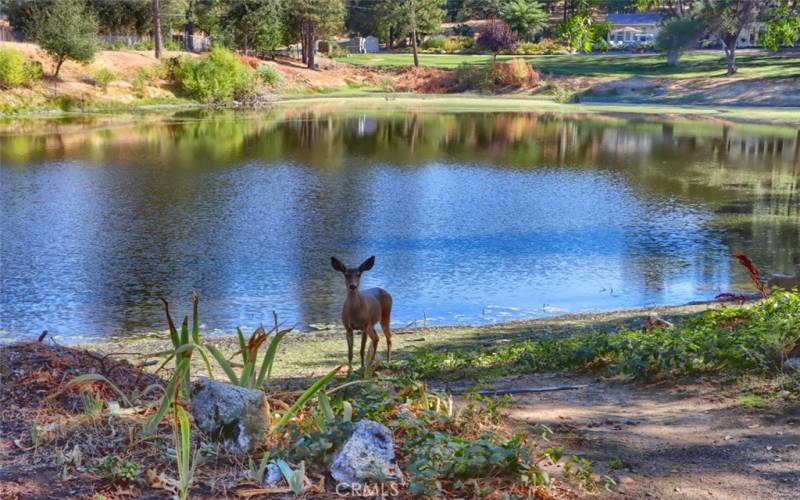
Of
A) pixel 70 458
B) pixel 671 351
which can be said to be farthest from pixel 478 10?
pixel 70 458

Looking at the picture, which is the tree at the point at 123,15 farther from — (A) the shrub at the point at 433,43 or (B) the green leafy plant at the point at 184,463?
(B) the green leafy plant at the point at 184,463

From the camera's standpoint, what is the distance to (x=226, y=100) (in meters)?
78.1

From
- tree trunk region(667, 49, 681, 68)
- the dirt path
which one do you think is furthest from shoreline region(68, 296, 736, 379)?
tree trunk region(667, 49, 681, 68)

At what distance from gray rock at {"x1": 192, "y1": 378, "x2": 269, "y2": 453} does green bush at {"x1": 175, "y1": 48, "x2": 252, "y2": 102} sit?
73266 mm

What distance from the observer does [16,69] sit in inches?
2500

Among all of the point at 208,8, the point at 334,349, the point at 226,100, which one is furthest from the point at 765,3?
the point at 208,8

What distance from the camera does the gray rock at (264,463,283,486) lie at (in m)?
4.98

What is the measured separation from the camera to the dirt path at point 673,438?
5.82m

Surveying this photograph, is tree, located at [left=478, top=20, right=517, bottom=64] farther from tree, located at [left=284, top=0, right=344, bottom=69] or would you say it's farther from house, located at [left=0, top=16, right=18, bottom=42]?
house, located at [left=0, top=16, right=18, bottom=42]

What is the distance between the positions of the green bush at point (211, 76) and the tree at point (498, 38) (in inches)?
1439

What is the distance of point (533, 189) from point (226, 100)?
49.7 meters

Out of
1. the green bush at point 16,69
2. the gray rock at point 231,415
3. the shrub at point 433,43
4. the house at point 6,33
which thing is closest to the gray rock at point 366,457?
the gray rock at point 231,415

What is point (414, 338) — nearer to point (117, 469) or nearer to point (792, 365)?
point (792, 365)

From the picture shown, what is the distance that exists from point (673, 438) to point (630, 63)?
304ft
